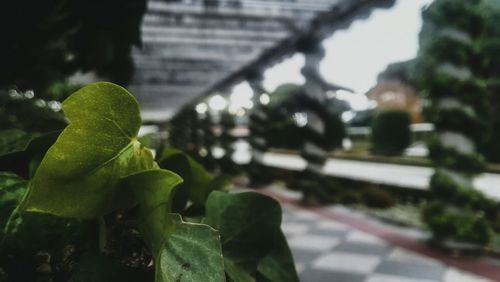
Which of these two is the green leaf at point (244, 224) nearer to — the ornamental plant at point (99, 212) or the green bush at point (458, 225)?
the ornamental plant at point (99, 212)

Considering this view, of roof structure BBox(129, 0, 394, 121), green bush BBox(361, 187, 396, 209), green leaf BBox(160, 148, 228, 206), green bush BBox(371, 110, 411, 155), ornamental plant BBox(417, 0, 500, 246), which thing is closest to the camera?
green leaf BBox(160, 148, 228, 206)

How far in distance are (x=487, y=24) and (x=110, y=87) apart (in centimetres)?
478

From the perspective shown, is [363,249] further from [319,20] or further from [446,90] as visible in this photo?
[319,20]

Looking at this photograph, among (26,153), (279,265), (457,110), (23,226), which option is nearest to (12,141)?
(26,153)

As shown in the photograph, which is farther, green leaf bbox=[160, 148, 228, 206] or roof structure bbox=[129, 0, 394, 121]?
roof structure bbox=[129, 0, 394, 121]

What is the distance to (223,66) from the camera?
11469 mm

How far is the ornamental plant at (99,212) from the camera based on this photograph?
10.0 inches

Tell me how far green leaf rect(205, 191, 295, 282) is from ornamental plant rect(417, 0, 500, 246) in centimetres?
418

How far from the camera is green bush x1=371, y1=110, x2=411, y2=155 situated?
19.1 m

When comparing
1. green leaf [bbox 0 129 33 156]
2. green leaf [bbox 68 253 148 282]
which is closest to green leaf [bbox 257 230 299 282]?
green leaf [bbox 68 253 148 282]

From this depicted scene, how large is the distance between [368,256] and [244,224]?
12.5 feet

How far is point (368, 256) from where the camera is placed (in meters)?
3.86

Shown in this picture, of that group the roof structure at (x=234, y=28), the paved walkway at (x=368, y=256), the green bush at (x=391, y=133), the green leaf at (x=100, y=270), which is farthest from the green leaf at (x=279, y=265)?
the green bush at (x=391, y=133)

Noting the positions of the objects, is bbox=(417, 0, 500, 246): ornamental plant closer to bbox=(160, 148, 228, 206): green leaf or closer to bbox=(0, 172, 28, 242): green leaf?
bbox=(160, 148, 228, 206): green leaf
